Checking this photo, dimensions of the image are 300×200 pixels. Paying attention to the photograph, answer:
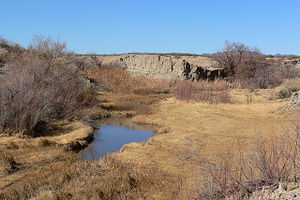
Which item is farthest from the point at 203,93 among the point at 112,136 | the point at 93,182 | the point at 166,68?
the point at 166,68

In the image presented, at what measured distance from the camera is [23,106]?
10.9 m

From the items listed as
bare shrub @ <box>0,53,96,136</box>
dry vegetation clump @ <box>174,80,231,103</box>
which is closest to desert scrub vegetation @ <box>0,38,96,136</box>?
bare shrub @ <box>0,53,96,136</box>

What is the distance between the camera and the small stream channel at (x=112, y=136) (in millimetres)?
10213

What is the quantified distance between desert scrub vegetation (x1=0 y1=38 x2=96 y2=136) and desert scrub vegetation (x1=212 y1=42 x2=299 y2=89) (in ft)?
44.6

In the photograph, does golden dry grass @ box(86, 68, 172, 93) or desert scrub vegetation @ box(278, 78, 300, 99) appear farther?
golden dry grass @ box(86, 68, 172, 93)

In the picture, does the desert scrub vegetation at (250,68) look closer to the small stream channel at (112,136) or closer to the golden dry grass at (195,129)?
the golden dry grass at (195,129)

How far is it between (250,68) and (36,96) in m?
20.9

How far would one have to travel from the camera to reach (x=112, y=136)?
1275 cm

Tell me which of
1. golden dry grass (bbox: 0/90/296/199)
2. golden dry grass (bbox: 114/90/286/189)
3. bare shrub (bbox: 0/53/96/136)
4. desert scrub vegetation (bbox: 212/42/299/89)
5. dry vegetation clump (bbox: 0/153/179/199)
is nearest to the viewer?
dry vegetation clump (bbox: 0/153/179/199)

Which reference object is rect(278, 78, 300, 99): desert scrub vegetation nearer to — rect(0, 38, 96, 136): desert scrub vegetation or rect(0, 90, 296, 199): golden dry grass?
rect(0, 90, 296, 199): golden dry grass

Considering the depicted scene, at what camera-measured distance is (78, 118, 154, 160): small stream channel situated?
33.5 ft

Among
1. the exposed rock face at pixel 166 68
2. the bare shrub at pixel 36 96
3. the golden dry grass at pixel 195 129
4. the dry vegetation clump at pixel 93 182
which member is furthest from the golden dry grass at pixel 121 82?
the dry vegetation clump at pixel 93 182

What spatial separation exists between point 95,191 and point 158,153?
3.11 meters

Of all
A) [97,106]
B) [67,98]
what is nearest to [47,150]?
[67,98]
